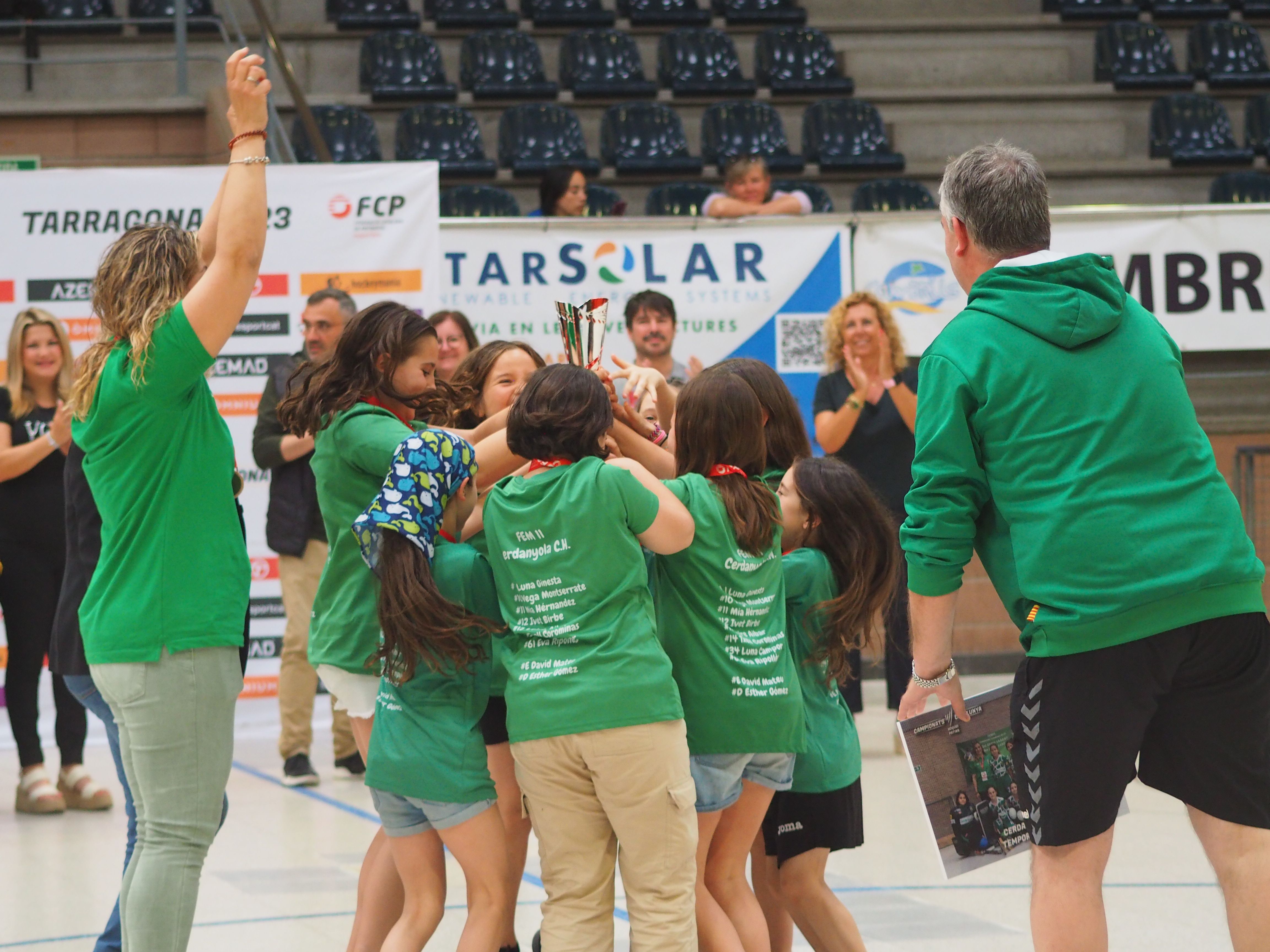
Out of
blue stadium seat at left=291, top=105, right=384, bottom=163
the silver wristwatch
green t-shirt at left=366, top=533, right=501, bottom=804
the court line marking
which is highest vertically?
blue stadium seat at left=291, top=105, right=384, bottom=163

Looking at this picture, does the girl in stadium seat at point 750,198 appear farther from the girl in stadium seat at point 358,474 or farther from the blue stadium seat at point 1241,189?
the girl in stadium seat at point 358,474

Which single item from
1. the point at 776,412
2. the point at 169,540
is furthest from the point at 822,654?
the point at 169,540

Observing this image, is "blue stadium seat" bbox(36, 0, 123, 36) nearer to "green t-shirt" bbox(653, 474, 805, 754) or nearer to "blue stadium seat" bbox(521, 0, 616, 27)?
"blue stadium seat" bbox(521, 0, 616, 27)

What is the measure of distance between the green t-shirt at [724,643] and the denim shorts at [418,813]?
44cm

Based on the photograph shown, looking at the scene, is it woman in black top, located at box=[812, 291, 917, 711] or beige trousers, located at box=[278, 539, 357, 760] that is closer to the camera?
beige trousers, located at box=[278, 539, 357, 760]

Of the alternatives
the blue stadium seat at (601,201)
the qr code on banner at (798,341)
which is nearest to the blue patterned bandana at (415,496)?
the qr code on banner at (798,341)

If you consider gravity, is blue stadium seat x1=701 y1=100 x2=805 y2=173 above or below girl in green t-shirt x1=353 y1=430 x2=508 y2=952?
above

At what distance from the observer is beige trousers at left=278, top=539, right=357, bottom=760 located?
564cm

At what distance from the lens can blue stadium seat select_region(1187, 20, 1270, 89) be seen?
10867mm

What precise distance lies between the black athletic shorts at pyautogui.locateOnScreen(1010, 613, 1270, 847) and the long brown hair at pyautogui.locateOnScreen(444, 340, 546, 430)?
153 cm

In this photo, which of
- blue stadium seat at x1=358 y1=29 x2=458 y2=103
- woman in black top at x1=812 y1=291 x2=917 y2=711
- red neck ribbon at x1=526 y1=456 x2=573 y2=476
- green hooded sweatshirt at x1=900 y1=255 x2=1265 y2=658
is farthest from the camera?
blue stadium seat at x1=358 y1=29 x2=458 y2=103

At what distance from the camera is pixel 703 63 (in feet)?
35.5

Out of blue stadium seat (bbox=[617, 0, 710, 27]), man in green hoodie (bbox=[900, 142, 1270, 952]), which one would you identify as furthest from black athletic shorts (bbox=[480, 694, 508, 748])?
blue stadium seat (bbox=[617, 0, 710, 27])

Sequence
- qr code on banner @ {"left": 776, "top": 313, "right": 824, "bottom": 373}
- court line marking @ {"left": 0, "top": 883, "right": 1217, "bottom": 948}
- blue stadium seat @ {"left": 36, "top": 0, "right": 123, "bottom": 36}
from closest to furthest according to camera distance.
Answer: court line marking @ {"left": 0, "top": 883, "right": 1217, "bottom": 948} → qr code on banner @ {"left": 776, "top": 313, "right": 824, "bottom": 373} → blue stadium seat @ {"left": 36, "top": 0, "right": 123, "bottom": 36}
